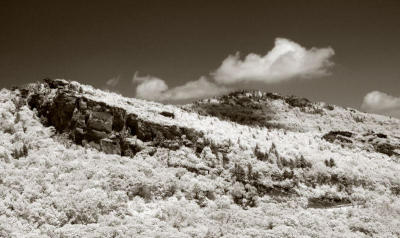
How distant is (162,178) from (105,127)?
7885 millimetres

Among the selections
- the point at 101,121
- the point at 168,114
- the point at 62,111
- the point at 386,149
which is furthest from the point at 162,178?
the point at 386,149

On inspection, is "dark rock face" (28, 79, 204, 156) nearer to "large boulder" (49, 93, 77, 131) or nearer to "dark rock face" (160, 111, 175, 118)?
"large boulder" (49, 93, 77, 131)

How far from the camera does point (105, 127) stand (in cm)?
3600

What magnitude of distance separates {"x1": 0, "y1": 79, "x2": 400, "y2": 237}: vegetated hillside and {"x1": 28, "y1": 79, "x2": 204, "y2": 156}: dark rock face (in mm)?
95

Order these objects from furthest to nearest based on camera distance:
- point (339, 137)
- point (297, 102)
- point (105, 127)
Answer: point (297, 102) < point (339, 137) < point (105, 127)

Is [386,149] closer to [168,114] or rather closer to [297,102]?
[168,114]

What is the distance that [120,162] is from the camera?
107 feet

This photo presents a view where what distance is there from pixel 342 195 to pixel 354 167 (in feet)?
26.0

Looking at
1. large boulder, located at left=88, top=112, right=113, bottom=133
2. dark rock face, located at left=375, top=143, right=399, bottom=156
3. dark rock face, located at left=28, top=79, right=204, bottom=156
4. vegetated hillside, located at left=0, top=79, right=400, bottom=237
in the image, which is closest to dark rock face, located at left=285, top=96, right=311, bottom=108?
dark rock face, located at left=375, top=143, right=399, bottom=156

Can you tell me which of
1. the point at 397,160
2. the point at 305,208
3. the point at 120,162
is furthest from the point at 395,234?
the point at 397,160

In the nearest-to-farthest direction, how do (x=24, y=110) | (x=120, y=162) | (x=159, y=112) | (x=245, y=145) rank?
(x=120, y=162) < (x=24, y=110) < (x=245, y=145) < (x=159, y=112)

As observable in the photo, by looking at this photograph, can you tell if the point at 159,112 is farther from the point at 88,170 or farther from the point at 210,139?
the point at 88,170

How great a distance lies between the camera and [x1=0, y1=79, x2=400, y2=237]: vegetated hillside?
25.6m

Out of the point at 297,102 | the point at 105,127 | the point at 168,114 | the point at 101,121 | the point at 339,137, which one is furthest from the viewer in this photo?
the point at 297,102
